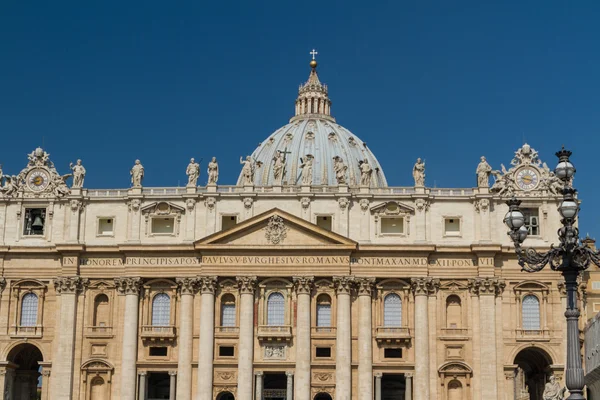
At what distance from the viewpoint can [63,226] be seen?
72938 mm

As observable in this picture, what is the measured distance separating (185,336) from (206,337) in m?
1.51

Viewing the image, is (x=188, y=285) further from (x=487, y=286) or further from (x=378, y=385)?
(x=487, y=286)

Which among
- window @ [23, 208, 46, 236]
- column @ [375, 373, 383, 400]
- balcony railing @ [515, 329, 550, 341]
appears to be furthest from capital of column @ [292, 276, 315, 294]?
window @ [23, 208, 46, 236]

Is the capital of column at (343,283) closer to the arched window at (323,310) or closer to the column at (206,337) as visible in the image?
the arched window at (323,310)

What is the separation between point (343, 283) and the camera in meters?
69.6

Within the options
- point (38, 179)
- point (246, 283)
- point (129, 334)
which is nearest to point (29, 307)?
point (129, 334)

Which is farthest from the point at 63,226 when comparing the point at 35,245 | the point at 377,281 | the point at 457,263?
the point at 457,263

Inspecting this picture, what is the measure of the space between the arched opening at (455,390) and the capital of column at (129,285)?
73.3 feet

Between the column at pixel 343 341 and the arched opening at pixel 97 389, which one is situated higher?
the column at pixel 343 341

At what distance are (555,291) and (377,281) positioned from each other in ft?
40.1

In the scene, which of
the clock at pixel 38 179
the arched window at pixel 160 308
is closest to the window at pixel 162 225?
the arched window at pixel 160 308

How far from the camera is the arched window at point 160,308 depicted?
71250 millimetres

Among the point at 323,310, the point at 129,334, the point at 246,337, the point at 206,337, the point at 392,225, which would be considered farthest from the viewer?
the point at 392,225

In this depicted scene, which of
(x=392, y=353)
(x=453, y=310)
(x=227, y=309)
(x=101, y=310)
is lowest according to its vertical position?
(x=392, y=353)
